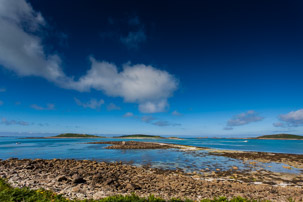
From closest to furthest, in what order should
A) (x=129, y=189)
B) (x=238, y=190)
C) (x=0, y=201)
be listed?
(x=0, y=201) → (x=129, y=189) → (x=238, y=190)

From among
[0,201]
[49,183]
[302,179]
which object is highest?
[0,201]

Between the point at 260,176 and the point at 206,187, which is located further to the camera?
the point at 260,176

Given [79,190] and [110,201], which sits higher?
[110,201]

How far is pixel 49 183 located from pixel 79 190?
349 centimetres

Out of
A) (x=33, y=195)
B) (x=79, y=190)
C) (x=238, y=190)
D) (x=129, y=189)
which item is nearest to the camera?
(x=33, y=195)

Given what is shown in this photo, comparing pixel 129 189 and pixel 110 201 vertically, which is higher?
pixel 110 201

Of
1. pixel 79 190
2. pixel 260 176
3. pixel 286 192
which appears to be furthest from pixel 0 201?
pixel 260 176

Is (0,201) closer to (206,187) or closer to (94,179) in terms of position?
(94,179)

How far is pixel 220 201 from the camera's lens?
9.11 metres

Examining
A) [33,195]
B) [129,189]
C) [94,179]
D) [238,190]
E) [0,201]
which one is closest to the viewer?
[0,201]

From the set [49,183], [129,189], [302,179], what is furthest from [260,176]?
[49,183]

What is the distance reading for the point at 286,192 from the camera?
14.0 m

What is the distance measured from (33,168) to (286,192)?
26.6m

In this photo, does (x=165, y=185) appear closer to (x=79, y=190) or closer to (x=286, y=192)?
(x=79, y=190)
